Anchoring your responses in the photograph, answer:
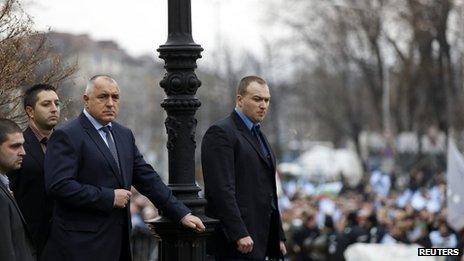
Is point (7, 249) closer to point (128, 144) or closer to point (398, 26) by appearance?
point (128, 144)

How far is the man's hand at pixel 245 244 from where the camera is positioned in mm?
8938

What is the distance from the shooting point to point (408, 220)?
20.6m

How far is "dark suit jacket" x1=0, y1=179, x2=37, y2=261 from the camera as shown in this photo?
7105mm

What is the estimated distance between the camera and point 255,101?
9359mm

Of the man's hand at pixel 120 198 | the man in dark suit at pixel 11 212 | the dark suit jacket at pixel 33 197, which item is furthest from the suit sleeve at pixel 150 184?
the man in dark suit at pixel 11 212

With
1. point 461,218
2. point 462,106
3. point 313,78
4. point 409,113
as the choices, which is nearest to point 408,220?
point 461,218

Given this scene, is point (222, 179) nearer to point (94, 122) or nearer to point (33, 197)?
point (94, 122)

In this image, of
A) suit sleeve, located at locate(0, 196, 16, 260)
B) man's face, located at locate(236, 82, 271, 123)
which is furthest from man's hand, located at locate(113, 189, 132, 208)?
man's face, located at locate(236, 82, 271, 123)

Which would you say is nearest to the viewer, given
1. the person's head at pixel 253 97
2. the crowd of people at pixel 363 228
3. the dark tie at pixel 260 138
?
the person's head at pixel 253 97

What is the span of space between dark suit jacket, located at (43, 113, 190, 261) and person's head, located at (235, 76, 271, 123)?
142 centimetres

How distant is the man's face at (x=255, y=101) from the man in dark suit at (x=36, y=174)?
1565 millimetres

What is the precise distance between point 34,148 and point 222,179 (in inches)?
56.6

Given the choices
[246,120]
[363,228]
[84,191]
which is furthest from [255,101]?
[363,228]

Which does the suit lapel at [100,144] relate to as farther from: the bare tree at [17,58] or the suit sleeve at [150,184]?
the bare tree at [17,58]
